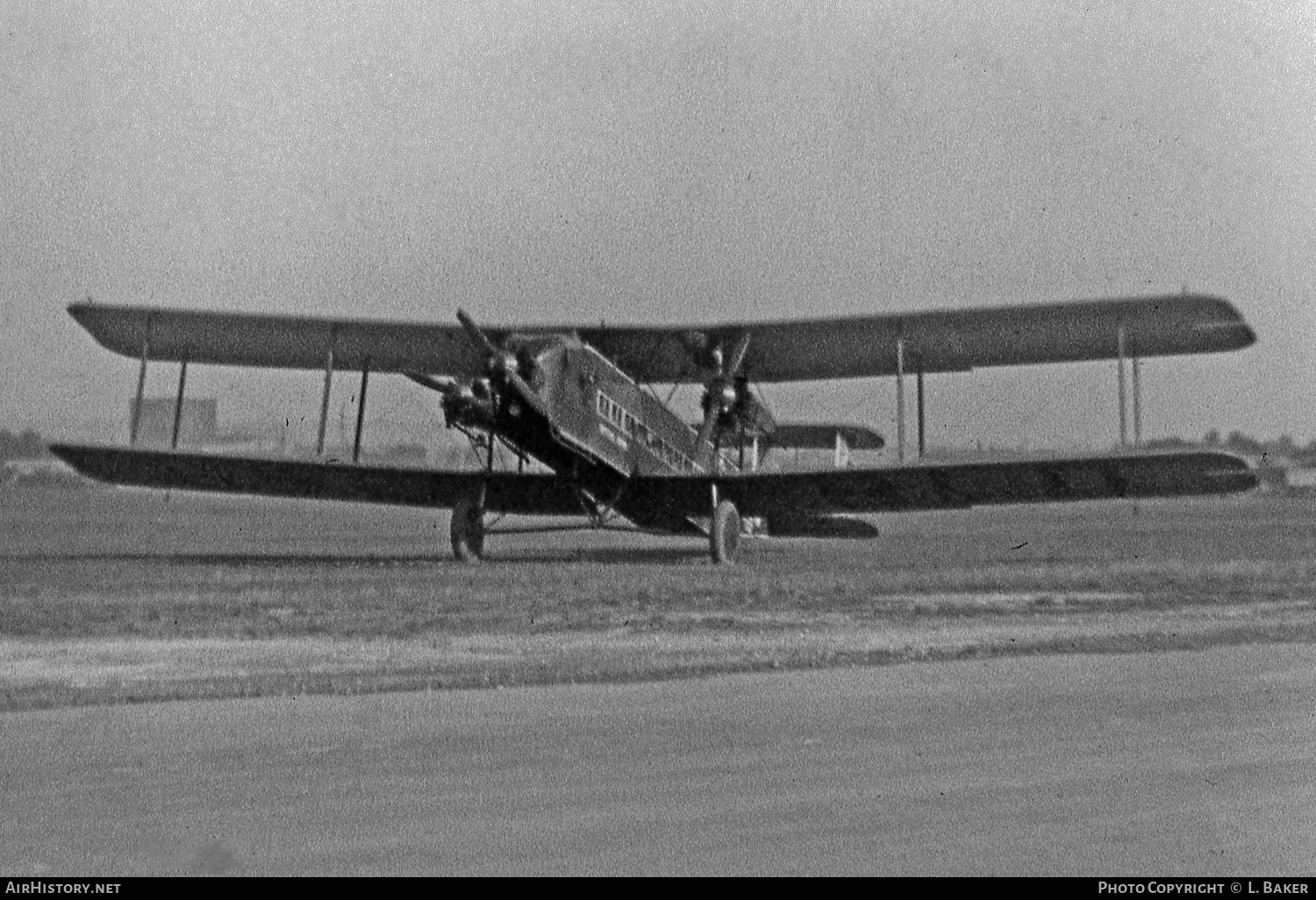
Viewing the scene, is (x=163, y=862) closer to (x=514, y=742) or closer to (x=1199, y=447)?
(x=514, y=742)

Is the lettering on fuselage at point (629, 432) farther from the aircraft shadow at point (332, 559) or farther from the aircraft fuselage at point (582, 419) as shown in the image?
the aircraft shadow at point (332, 559)

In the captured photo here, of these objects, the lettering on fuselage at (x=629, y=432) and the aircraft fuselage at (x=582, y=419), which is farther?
the lettering on fuselage at (x=629, y=432)

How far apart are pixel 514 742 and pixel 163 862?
2.25 meters

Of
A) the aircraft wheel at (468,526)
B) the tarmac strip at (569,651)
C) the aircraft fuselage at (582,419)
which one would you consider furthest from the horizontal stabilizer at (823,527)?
the tarmac strip at (569,651)

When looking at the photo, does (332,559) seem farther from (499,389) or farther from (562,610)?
(562,610)

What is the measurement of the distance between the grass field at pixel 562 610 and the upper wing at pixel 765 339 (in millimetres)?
2969

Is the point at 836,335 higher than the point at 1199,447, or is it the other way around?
the point at 836,335

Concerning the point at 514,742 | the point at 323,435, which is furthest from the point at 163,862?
the point at 323,435

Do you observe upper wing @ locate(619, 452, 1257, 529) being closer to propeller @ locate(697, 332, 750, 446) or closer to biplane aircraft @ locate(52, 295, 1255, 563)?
biplane aircraft @ locate(52, 295, 1255, 563)

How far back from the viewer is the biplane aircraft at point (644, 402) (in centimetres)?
2002

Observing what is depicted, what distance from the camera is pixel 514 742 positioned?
6.98m

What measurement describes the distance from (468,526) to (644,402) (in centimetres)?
326

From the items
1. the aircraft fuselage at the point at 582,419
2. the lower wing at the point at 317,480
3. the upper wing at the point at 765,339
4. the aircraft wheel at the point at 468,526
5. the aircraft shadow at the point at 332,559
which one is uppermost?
the upper wing at the point at 765,339
